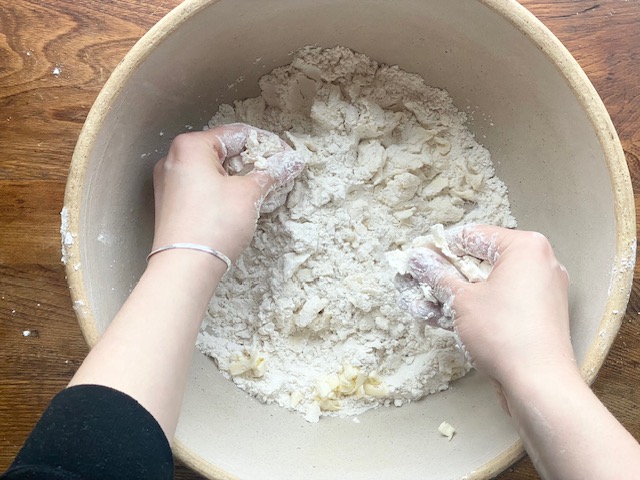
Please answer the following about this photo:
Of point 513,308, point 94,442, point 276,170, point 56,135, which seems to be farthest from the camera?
point 56,135

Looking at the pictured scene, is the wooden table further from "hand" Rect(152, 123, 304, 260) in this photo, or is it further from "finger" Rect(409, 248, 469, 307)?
"finger" Rect(409, 248, 469, 307)

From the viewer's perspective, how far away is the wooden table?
89cm

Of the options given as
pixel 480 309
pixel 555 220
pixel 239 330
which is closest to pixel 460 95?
pixel 555 220

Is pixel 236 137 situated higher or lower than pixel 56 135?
higher

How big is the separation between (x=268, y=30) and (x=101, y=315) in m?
0.42

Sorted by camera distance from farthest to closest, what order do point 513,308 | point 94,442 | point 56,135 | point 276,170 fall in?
point 56,135 → point 276,170 → point 513,308 → point 94,442

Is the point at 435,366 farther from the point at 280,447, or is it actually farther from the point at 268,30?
the point at 268,30

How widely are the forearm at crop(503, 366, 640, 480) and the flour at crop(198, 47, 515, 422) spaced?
208 millimetres

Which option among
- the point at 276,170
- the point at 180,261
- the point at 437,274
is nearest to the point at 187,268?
the point at 180,261

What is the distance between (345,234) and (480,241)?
19 cm

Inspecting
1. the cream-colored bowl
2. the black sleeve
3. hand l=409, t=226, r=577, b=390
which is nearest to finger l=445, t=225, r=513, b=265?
hand l=409, t=226, r=577, b=390

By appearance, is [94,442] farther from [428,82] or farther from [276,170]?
[428,82]

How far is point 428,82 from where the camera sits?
882mm

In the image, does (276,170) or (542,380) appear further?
(276,170)
